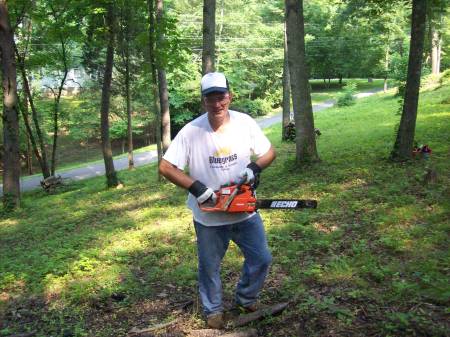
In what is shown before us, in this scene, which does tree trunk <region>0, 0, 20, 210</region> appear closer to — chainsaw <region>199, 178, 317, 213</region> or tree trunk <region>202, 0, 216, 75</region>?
tree trunk <region>202, 0, 216, 75</region>

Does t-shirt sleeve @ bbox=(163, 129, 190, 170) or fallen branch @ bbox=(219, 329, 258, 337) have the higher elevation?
t-shirt sleeve @ bbox=(163, 129, 190, 170)

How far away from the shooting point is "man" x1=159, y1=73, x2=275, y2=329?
3873 mm

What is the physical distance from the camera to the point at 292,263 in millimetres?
5758

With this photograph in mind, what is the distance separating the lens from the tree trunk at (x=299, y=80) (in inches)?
405

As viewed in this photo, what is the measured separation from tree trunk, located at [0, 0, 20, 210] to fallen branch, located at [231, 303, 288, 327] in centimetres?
1146

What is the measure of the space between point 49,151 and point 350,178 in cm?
3538

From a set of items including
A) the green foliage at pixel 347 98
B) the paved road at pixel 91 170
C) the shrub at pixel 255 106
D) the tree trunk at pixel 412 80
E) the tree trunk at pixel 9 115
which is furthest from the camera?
the shrub at pixel 255 106

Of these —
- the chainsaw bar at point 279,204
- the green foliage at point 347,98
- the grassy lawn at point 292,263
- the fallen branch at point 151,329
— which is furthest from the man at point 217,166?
the green foliage at point 347,98

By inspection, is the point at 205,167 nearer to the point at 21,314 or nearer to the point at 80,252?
the point at 21,314

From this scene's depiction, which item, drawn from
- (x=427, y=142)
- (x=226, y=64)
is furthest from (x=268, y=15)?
(x=427, y=142)

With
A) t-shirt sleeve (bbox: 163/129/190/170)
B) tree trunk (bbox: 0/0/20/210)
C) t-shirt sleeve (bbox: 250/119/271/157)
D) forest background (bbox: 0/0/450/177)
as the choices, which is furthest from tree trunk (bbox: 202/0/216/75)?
forest background (bbox: 0/0/450/177)

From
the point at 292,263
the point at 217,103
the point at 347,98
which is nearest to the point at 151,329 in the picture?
the point at 292,263

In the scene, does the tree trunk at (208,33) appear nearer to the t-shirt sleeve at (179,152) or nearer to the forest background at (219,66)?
the t-shirt sleeve at (179,152)

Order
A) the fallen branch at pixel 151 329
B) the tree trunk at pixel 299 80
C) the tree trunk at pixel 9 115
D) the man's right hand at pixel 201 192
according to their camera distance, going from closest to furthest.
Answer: the man's right hand at pixel 201 192 → the fallen branch at pixel 151 329 → the tree trunk at pixel 299 80 → the tree trunk at pixel 9 115
